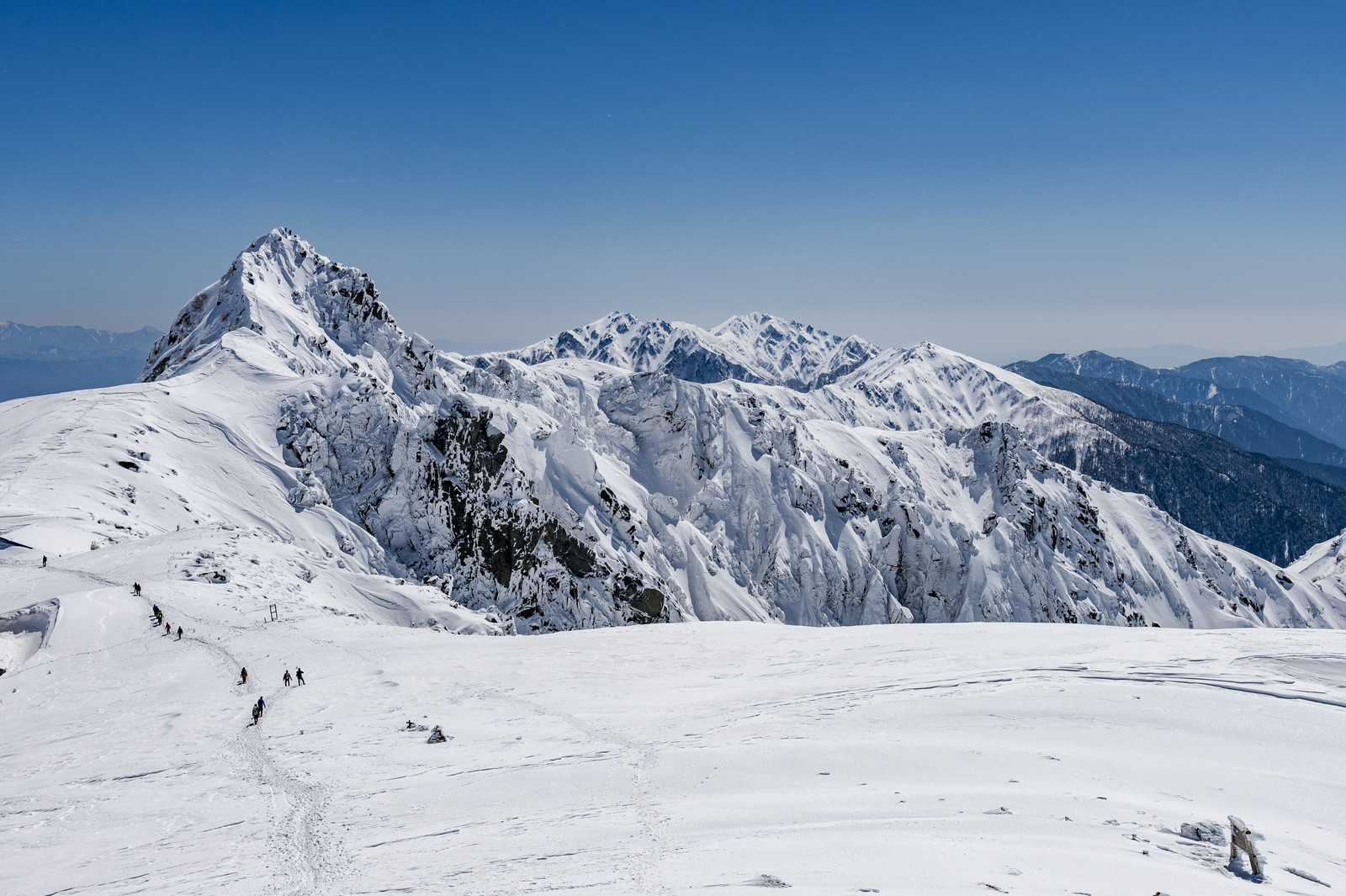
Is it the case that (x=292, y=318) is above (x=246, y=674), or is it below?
above

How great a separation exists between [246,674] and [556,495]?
83700mm

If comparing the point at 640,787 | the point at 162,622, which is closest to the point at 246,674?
the point at 162,622

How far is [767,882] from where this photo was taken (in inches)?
472

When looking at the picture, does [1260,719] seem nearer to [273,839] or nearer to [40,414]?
[273,839]

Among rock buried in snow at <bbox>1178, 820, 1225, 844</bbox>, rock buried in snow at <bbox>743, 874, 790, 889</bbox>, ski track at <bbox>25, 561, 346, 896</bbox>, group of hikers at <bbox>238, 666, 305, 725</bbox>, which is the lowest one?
group of hikers at <bbox>238, 666, 305, 725</bbox>

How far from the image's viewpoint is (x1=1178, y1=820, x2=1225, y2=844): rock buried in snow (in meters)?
13.4

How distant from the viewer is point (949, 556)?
15512 centimetres

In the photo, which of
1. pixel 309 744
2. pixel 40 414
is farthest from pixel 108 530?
pixel 309 744

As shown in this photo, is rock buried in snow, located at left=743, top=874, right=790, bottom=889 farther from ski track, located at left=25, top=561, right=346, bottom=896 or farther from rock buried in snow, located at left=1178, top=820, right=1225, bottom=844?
ski track, located at left=25, top=561, right=346, bottom=896

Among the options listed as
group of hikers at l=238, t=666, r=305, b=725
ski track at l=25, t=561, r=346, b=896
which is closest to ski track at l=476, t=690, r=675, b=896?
ski track at l=25, t=561, r=346, b=896

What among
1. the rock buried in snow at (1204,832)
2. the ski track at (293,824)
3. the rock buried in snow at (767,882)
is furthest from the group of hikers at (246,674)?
the rock buried in snow at (1204,832)

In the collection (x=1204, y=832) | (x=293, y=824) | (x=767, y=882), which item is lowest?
(x=293, y=824)

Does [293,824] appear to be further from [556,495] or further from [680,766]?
[556,495]

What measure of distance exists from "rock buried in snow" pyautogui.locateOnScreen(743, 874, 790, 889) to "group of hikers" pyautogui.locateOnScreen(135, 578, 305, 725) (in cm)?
2117
